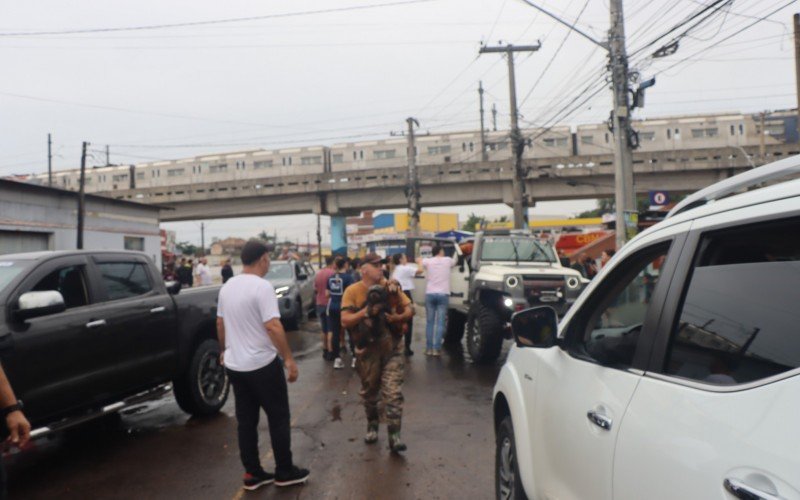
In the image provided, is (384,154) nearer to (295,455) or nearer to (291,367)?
(295,455)

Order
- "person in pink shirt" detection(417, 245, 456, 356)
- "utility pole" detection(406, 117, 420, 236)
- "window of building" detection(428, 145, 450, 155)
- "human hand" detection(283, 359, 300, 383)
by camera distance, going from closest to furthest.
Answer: "human hand" detection(283, 359, 300, 383) → "person in pink shirt" detection(417, 245, 456, 356) → "utility pole" detection(406, 117, 420, 236) → "window of building" detection(428, 145, 450, 155)

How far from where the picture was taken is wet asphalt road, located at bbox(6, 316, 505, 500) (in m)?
4.68

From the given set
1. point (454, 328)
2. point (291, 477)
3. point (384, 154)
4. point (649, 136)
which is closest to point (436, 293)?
point (454, 328)

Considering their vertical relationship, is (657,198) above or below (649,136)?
below

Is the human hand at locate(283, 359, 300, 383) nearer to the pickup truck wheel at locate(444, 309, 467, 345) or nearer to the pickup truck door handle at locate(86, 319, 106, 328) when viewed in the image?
the pickup truck door handle at locate(86, 319, 106, 328)

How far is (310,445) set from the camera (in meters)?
5.75

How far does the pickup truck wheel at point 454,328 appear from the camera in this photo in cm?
1215

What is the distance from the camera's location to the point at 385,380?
5.53 meters

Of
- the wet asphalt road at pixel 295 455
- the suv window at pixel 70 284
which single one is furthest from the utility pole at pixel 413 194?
the suv window at pixel 70 284

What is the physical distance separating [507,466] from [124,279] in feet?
13.6

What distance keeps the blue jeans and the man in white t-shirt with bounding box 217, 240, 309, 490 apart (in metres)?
5.77

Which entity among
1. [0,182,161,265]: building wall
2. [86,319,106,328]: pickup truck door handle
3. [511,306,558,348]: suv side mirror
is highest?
[0,182,161,265]: building wall

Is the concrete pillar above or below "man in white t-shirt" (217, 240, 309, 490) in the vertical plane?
above

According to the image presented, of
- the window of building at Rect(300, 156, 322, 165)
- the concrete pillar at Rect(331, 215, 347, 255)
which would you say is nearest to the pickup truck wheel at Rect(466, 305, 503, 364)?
the concrete pillar at Rect(331, 215, 347, 255)
